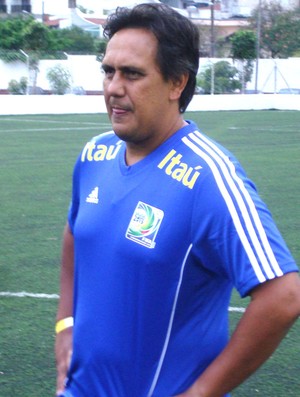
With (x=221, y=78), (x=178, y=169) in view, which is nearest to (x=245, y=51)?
(x=221, y=78)

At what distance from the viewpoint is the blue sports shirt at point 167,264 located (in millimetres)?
2387

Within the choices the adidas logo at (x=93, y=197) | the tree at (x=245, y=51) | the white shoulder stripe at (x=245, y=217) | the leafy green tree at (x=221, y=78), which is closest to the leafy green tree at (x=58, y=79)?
the leafy green tree at (x=221, y=78)

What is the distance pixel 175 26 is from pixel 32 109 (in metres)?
29.1

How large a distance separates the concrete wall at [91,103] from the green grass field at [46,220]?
13.9ft

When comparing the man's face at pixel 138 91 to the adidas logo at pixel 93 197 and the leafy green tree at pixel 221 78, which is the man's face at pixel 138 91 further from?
the leafy green tree at pixel 221 78

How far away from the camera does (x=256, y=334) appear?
233 cm

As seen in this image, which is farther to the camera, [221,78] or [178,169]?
[221,78]

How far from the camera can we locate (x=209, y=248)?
242 centimetres

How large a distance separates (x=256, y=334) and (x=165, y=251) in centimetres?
32

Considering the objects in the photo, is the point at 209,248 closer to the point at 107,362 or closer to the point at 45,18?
the point at 107,362

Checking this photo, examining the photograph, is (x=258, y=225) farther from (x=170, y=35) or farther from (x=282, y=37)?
(x=282, y=37)

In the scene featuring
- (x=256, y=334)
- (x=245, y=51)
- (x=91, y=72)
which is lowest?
(x=91, y=72)

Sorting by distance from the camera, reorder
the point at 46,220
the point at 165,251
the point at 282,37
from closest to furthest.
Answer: the point at 165,251 → the point at 46,220 → the point at 282,37

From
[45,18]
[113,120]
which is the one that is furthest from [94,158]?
[45,18]
